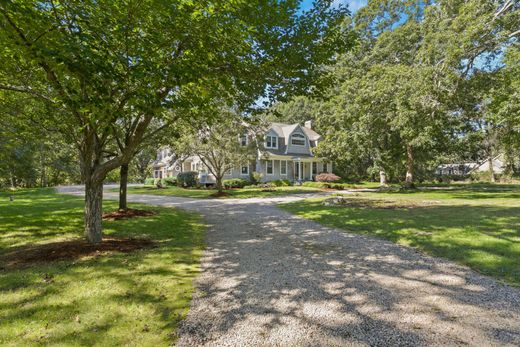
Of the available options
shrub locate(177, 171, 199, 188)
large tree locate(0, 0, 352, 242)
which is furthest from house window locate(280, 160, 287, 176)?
large tree locate(0, 0, 352, 242)

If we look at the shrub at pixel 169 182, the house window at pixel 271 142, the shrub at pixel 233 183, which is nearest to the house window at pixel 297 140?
the house window at pixel 271 142

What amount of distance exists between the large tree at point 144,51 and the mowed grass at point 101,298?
1.71 metres

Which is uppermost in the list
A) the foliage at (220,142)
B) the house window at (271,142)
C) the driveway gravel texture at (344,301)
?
the house window at (271,142)

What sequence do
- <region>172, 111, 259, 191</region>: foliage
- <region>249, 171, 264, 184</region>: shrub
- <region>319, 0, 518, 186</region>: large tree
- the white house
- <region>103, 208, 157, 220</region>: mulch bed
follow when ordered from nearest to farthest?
<region>103, 208, 157, 220</region>: mulch bed < <region>319, 0, 518, 186</region>: large tree < <region>172, 111, 259, 191</region>: foliage < <region>249, 171, 264, 184</region>: shrub < the white house

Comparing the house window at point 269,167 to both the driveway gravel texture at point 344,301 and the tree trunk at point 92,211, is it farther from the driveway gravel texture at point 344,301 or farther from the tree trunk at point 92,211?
the tree trunk at point 92,211

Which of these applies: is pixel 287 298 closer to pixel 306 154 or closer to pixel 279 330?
pixel 279 330

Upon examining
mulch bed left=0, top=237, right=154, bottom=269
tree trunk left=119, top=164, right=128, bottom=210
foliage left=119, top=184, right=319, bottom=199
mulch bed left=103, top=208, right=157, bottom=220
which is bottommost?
mulch bed left=0, top=237, right=154, bottom=269

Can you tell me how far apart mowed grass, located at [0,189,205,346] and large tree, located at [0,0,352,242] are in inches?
67.2

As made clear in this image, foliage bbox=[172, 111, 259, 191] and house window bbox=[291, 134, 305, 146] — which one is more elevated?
house window bbox=[291, 134, 305, 146]

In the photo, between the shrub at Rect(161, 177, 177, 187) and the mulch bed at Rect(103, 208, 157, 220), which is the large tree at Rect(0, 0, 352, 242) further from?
the shrub at Rect(161, 177, 177, 187)

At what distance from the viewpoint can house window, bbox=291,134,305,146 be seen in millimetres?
35859

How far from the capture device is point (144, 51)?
528 centimetres

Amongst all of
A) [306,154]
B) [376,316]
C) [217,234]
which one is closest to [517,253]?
[376,316]

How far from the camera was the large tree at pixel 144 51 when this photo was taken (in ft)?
13.6
